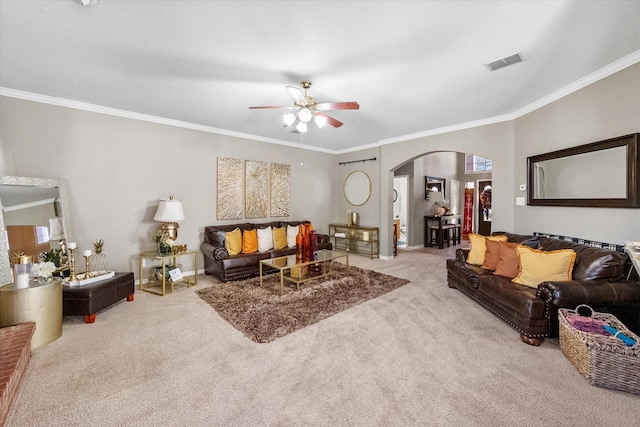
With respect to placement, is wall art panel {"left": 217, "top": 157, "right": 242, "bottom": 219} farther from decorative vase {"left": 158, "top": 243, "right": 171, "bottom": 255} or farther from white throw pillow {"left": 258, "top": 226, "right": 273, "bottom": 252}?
decorative vase {"left": 158, "top": 243, "right": 171, "bottom": 255}

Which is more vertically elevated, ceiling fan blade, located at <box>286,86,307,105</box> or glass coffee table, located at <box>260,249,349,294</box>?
ceiling fan blade, located at <box>286,86,307,105</box>

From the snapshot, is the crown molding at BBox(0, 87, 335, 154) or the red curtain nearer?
the crown molding at BBox(0, 87, 335, 154)

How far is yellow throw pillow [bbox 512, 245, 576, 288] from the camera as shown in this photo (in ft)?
8.50

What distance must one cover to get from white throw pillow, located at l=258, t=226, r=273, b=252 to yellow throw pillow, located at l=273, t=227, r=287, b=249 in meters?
0.08

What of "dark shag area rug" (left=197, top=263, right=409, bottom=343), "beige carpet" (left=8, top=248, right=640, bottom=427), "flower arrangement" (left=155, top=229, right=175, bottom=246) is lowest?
"beige carpet" (left=8, top=248, right=640, bottom=427)

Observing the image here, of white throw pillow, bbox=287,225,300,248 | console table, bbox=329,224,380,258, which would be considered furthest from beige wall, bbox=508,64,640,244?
white throw pillow, bbox=287,225,300,248

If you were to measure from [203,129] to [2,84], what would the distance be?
2.27 metres

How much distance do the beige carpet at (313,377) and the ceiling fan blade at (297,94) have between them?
238 centimetres

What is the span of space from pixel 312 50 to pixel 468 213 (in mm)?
8934

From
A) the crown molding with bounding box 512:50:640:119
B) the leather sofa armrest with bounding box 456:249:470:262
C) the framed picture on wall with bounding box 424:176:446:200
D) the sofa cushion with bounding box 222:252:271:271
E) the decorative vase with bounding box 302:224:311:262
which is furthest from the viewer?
the framed picture on wall with bounding box 424:176:446:200

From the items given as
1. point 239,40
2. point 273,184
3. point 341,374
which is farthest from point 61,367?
point 273,184

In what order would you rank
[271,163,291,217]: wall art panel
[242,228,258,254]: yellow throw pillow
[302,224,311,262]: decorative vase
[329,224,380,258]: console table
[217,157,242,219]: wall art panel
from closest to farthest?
[302,224,311,262]: decorative vase < [242,228,258,254]: yellow throw pillow < [217,157,242,219]: wall art panel < [271,163,291,217]: wall art panel < [329,224,380,258]: console table

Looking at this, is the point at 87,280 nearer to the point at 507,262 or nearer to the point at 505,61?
the point at 507,262

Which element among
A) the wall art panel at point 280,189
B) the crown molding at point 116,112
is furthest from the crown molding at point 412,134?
the wall art panel at point 280,189
